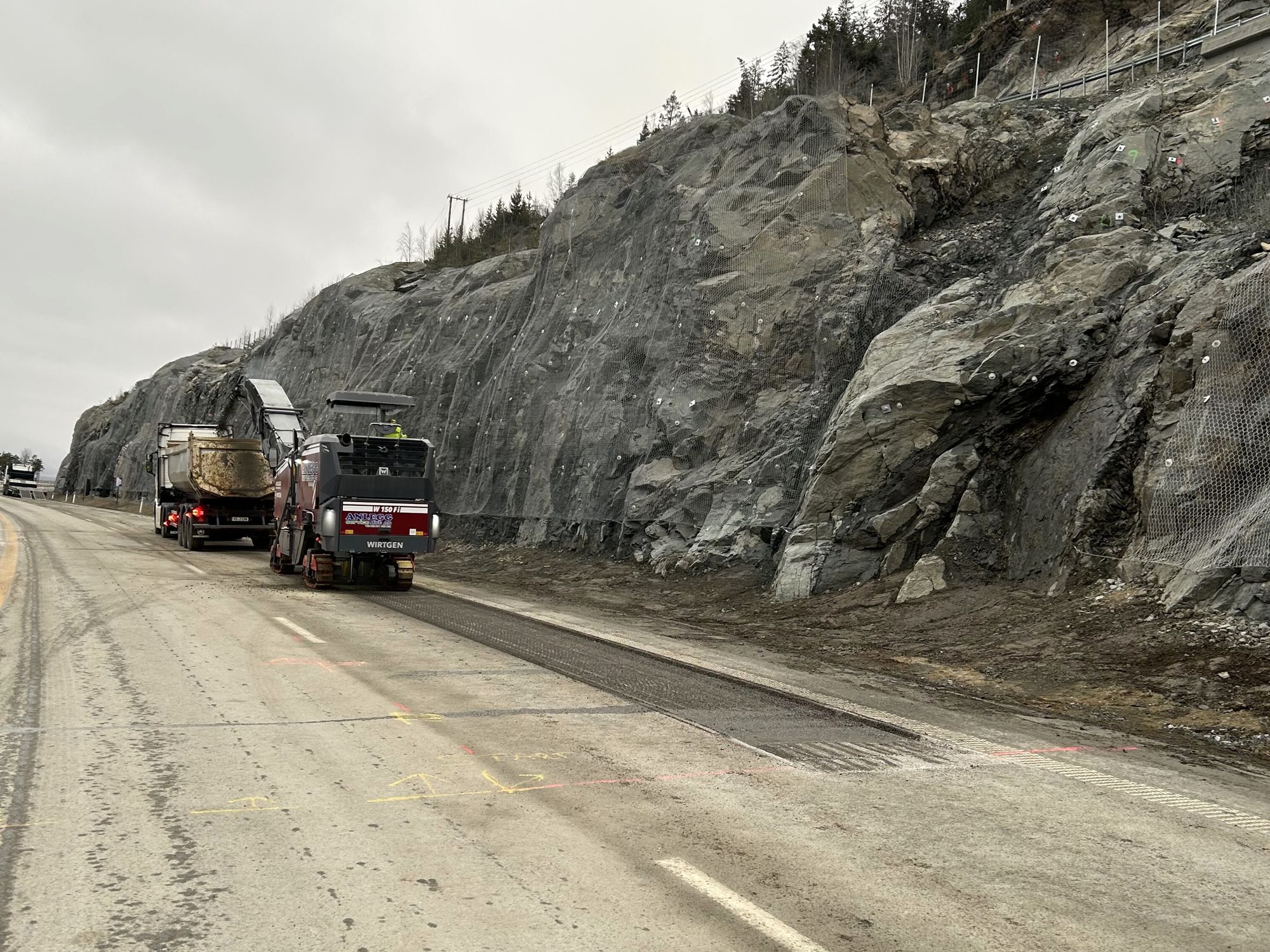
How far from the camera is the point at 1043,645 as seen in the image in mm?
11375

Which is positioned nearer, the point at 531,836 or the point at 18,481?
the point at 531,836

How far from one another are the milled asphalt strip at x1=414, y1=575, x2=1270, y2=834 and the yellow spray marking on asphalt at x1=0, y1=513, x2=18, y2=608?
9.36 meters

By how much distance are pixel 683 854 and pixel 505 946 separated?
1.32m

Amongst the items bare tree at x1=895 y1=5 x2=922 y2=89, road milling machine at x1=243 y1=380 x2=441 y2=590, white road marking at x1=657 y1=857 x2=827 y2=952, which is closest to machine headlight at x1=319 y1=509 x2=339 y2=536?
road milling machine at x1=243 y1=380 x2=441 y2=590

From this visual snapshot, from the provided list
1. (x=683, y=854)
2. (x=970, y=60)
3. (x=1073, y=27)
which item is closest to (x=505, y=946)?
(x=683, y=854)

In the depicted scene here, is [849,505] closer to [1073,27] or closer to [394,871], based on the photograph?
[394,871]

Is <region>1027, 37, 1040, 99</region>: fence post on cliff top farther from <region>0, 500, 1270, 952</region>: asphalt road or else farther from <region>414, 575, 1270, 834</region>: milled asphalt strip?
<region>0, 500, 1270, 952</region>: asphalt road

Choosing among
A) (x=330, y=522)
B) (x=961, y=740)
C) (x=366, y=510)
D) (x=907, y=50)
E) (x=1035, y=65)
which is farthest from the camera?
(x=907, y=50)

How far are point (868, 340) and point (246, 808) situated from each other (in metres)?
16.7

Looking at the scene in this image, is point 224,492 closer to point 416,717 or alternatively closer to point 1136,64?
point 416,717

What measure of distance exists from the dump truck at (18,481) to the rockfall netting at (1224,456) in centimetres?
8548

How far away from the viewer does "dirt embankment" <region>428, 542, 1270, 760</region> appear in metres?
9.08

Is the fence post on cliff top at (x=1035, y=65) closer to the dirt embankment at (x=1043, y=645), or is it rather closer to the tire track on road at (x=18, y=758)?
the dirt embankment at (x=1043, y=645)

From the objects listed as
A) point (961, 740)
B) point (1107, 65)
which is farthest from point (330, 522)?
point (1107, 65)
